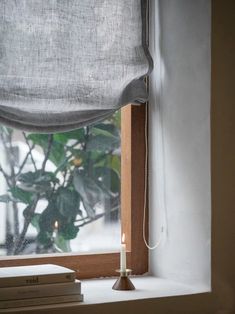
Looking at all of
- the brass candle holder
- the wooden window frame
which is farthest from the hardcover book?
the wooden window frame

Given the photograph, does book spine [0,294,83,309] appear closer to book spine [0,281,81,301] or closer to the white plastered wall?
book spine [0,281,81,301]

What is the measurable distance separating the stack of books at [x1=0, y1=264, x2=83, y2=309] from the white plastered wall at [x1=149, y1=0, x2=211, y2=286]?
370mm

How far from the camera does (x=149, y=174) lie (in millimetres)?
1894

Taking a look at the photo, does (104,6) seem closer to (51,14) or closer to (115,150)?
(51,14)

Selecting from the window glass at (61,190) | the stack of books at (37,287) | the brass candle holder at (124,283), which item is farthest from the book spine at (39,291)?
the window glass at (61,190)

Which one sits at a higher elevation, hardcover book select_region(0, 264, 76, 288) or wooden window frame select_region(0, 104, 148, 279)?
wooden window frame select_region(0, 104, 148, 279)

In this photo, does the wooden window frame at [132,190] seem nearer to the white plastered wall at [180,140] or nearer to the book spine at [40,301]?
the white plastered wall at [180,140]

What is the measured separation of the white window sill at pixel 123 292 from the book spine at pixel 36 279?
57 millimetres

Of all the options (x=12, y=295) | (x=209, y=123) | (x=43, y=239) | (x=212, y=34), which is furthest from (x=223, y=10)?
(x=12, y=295)

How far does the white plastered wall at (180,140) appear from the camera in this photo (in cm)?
169

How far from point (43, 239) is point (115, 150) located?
35 cm

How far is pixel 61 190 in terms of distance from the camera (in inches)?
72.0

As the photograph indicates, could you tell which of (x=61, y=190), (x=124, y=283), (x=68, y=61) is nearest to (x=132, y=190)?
(x=61, y=190)

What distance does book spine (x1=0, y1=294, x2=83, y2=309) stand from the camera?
144 centimetres
